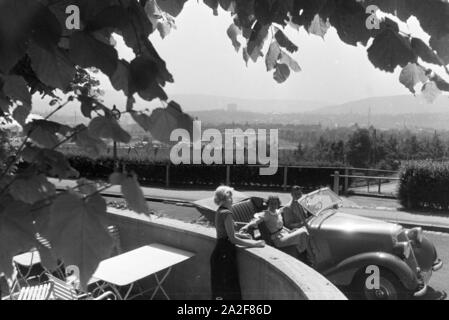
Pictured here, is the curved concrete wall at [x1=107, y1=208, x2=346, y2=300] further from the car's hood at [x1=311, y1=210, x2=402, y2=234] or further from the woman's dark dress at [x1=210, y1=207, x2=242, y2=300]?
the car's hood at [x1=311, y1=210, x2=402, y2=234]

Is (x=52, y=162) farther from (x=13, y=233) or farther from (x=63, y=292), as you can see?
(x=63, y=292)

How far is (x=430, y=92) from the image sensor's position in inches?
65.1

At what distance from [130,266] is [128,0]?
389 cm

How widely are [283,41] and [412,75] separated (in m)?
0.66

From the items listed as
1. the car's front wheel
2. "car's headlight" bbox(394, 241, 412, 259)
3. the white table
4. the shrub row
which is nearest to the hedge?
the shrub row

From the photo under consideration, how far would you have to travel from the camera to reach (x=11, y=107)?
1.13m

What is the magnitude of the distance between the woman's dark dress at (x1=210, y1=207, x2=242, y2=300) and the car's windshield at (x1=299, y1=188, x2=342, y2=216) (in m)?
2.51

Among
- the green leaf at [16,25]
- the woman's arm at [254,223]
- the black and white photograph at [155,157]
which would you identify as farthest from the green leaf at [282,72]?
the woman's arm at [254,223]

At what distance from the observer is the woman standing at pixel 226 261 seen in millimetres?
4184

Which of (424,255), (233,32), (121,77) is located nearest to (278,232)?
(424,255)

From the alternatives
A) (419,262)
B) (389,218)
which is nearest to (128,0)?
(419,262)

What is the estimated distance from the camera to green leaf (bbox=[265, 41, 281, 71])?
212 centimetres

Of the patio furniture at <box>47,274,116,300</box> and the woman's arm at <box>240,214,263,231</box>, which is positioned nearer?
the patio furniture at <box>47,274,116,300</box>
